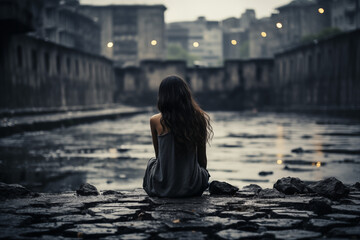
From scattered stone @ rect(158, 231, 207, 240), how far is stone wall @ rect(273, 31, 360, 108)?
2437 centimetres

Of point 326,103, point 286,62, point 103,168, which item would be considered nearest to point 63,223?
point 103,168

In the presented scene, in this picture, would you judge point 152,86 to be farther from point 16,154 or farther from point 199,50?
point 199,50

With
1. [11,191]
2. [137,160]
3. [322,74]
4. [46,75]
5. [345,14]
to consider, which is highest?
[345,14]

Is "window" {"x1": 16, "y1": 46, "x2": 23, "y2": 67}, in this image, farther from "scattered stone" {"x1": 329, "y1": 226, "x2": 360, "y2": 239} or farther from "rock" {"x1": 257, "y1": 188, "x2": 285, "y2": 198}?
"scattered stone" {"x1": 329, "y1": 226, "x2": 360, "y2": 239}

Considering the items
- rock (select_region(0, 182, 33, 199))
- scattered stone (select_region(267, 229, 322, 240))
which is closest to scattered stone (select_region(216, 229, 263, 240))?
scattered stone (select_region(267, 229, 322, 240))

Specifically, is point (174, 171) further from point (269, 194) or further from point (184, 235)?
point (184, 235)

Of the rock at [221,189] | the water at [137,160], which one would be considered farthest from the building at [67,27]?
the rock at [221,189]

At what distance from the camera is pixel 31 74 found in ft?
90.5

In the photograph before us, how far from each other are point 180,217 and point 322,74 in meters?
30.4

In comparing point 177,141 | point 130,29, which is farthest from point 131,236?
point 130,29

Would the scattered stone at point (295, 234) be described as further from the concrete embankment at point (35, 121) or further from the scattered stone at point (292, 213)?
the concrete embankment at point (35, 121)

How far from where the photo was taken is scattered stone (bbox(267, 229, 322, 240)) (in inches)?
141

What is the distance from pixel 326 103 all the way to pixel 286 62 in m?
12.1

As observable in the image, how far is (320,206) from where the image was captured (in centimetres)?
441
